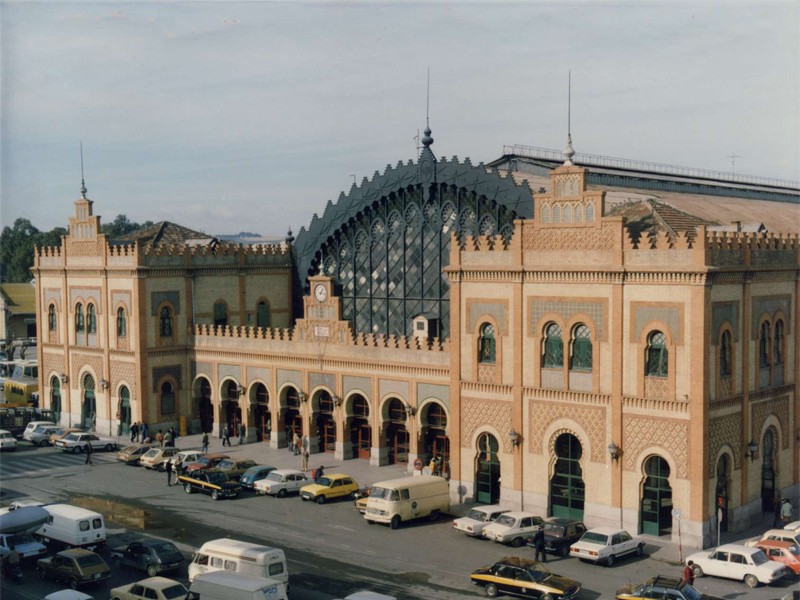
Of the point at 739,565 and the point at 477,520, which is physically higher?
the point at 477,520

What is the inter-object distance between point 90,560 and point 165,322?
32047mm

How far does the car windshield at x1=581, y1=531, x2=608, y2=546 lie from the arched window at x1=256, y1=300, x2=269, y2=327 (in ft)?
127

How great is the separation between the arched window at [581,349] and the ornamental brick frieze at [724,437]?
6085 millimetres

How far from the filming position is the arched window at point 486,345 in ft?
160

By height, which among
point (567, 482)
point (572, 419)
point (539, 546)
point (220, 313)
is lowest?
point (539, 546)

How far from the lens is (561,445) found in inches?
1818

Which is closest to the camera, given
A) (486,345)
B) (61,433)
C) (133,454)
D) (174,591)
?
(174,591)

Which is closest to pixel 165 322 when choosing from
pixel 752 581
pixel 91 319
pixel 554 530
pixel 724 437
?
pixel 91 319

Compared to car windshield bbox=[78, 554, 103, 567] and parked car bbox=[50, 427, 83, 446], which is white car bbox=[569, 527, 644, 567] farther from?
parked car bbox=[50, 427, 83, 446]

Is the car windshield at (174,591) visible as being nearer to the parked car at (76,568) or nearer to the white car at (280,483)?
the parked car at (76,568)

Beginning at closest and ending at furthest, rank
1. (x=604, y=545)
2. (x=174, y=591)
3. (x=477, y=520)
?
(x=174, y=591)
(x=604, y=545)
(x=477, y=520)

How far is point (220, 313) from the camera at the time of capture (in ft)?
234

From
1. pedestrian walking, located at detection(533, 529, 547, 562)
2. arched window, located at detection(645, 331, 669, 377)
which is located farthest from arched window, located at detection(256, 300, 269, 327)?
pedestrian walking, located at detection(533, 529, 547, 562)

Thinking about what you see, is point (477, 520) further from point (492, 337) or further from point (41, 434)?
point (41, 434)
